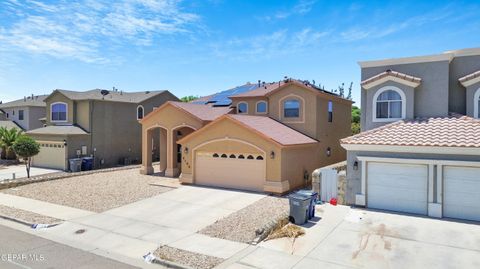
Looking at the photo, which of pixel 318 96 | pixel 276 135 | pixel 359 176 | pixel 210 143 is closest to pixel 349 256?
pixel 359 176

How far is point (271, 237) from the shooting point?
10.9m

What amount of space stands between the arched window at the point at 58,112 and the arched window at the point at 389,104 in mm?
26904

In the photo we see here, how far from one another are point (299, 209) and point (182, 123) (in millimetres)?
12194

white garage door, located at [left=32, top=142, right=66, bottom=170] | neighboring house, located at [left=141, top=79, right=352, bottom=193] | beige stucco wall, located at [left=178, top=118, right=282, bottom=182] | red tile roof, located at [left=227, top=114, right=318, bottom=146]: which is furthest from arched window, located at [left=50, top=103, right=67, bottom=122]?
red tile roof, located at [left=227, top=114, right=318, bottom=146]

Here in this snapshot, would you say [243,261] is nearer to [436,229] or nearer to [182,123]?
[436,229]

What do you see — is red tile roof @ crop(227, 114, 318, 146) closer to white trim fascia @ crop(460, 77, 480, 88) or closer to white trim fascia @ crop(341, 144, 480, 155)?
white trim fascia @ crop(341, 144, 480, 155)

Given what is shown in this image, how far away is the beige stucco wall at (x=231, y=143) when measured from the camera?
17.5 m

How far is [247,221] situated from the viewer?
1274 centimetres

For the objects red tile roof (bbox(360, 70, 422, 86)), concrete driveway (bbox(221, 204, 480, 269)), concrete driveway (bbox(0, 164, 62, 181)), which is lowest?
concrete driveway (bbox(221, 204, 480, 269))

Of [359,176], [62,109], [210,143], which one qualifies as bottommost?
[359,176]

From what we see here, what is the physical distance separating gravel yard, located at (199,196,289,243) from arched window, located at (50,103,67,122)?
76.7 ft

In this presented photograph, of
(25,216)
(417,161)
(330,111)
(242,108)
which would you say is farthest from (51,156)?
(417,161)

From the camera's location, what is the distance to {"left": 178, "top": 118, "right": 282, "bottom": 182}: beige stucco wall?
17.5m

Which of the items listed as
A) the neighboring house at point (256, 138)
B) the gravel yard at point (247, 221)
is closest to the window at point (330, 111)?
the neighboring house at point (256, 138)
